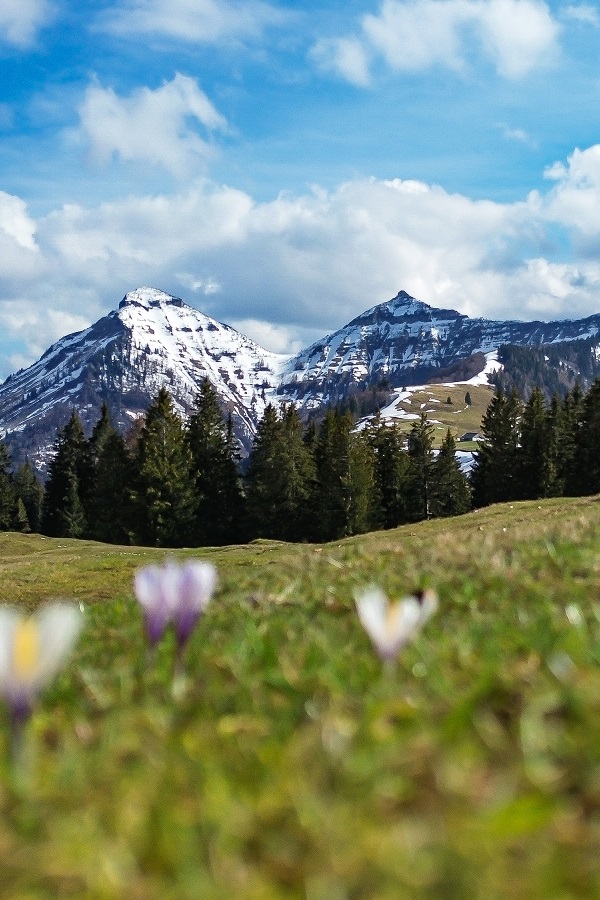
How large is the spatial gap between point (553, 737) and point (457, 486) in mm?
74994

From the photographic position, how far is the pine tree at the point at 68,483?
260 ft

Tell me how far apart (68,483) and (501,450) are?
40477mm

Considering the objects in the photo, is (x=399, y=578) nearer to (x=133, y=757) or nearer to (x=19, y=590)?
(x=133, y=757)

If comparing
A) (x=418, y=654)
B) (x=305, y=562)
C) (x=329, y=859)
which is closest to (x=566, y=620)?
(x=418, y=654)

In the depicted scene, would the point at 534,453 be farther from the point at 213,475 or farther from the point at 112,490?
the point at 112,490

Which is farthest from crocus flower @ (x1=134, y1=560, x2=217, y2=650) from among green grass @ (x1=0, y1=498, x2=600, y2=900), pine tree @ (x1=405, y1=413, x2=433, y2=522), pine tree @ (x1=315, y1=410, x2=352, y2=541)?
pine tree @ (x1=405, y1=413, x2=433, y2=522)

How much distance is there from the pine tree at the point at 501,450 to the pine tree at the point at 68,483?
37258mm

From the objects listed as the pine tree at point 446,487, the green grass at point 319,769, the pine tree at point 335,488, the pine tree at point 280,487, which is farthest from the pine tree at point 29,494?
the green grass at point 319,769

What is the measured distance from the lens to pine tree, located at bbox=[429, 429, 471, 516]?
74625 millimetres

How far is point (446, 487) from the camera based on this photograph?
74.8 m

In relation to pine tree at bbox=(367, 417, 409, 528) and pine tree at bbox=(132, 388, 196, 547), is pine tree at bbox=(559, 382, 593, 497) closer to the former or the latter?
pine tree at bbox=(367, 417, 409, 528)

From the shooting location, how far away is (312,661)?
3.08 meters

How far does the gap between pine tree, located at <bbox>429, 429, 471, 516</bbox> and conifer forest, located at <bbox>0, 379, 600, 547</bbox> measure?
4.6 inches

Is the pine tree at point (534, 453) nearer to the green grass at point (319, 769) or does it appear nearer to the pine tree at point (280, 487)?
the pine tree at point (280, 487)
